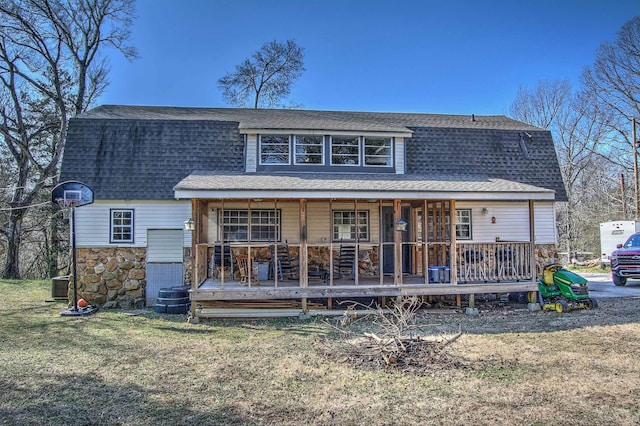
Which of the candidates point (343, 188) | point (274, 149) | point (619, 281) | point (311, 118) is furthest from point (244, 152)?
point (619, 281)

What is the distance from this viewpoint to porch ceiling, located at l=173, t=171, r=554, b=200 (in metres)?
9.28

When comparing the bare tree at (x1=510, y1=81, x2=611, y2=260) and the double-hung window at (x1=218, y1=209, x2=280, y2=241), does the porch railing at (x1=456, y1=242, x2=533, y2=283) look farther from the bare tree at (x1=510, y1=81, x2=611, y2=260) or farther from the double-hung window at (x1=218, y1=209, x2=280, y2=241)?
the bare tree at (x1=510, y1=81, x2=611, y2=260)

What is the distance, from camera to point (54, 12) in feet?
57.4

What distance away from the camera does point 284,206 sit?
485 inches

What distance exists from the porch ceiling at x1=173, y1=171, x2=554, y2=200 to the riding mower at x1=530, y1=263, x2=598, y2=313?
77.4 inches

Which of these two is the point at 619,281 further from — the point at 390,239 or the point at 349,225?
the point at 349,225

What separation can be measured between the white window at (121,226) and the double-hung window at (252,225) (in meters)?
2.64

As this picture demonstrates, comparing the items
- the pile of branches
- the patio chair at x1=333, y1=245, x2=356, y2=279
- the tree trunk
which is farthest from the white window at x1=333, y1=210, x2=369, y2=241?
the tree trunk

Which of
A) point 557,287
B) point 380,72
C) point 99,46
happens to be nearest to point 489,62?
point 380,72

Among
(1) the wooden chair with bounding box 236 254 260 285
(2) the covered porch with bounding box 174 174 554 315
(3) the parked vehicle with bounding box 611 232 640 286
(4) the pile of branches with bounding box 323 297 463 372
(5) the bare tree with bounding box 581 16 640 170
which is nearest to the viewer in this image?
(4) the pile of branches with bounding box 323 297 463 372

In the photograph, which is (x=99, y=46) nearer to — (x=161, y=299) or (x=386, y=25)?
(x=386, y=25)

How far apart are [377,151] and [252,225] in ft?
14.8

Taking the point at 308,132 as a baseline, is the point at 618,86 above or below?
above

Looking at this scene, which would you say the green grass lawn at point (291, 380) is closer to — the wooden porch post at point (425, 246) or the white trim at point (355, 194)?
the wooden porch post at point (425, 246)
